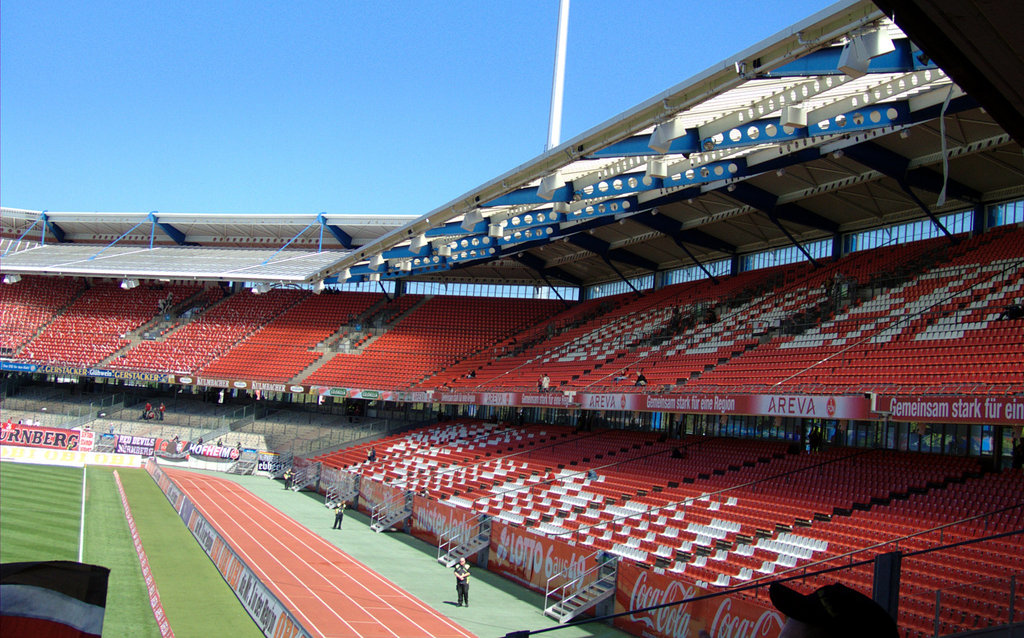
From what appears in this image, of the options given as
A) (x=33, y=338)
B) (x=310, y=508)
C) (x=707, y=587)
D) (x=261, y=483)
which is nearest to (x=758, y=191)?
(x=707, y=587)

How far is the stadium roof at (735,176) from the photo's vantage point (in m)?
14.1

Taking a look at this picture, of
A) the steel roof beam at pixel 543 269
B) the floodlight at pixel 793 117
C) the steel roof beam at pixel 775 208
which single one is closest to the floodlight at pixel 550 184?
the floodlight at pixel 793 117

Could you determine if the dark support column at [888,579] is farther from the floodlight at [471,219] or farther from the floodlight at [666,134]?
the floodlight at [471,219]

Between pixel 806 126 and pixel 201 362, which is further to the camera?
pixel 201 362

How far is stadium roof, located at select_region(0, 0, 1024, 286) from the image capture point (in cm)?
1409

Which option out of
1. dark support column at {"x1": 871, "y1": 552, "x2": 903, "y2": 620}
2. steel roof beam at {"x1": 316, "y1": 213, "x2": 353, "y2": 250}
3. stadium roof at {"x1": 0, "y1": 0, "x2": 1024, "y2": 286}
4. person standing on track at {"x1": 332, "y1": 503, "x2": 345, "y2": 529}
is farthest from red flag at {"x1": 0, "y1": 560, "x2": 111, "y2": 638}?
steel roof beam at {"x1": 316, "y1": 213, "x2": 353, "y2": 250}

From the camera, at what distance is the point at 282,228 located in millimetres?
52156

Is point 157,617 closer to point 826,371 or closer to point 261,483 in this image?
point 826,371

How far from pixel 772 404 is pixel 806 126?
6250 mm

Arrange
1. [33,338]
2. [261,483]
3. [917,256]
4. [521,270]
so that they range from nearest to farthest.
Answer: [917,256] < [261,483] < [521,270] < [33,338]

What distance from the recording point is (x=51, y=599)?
3.32 m

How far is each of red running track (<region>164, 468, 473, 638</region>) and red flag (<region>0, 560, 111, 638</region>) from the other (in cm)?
979

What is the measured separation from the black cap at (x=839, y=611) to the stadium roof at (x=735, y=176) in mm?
3566

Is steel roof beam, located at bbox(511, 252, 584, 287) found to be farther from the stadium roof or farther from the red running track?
the red running track
